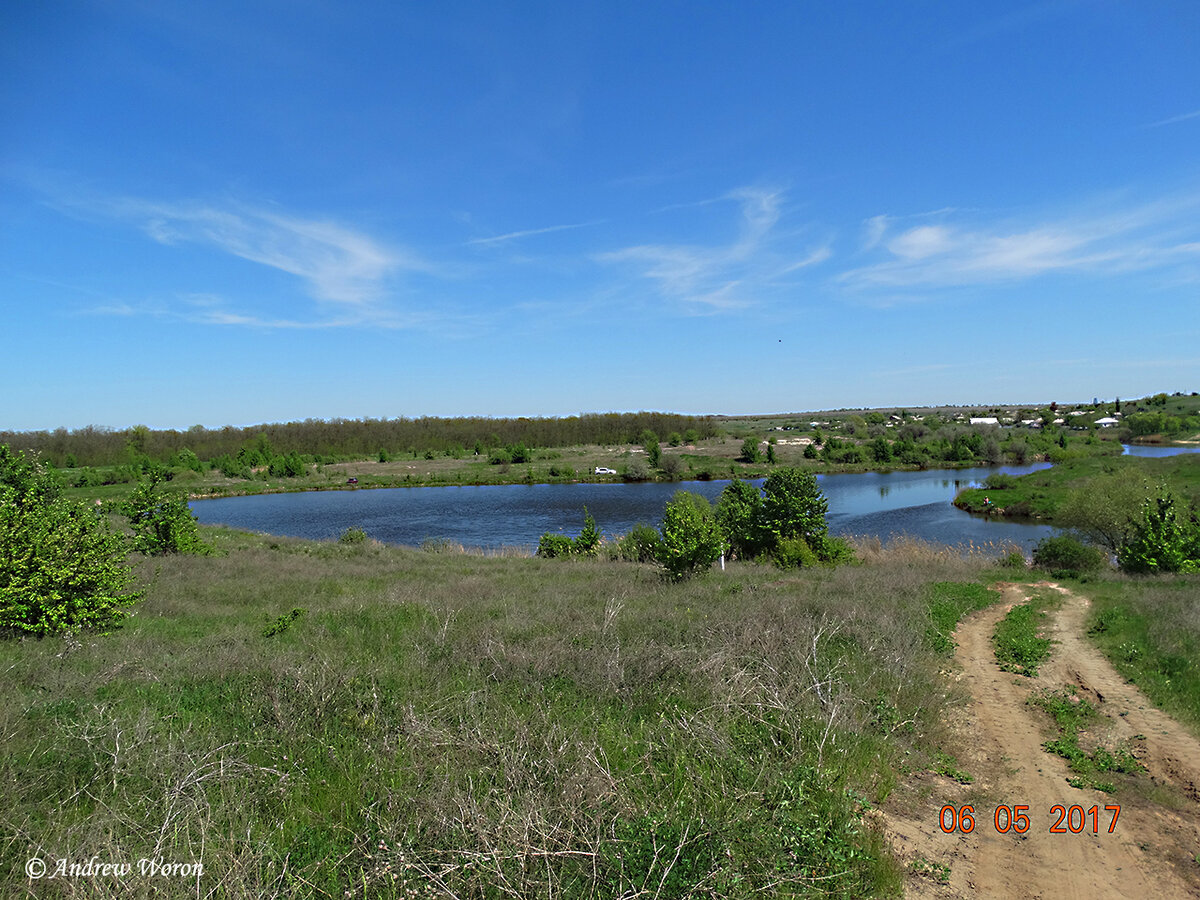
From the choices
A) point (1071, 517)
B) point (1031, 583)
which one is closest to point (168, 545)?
point (1031, 583)

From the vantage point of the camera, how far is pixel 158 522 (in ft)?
82.6

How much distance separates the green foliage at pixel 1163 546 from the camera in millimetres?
20641

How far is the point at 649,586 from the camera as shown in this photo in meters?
18.6

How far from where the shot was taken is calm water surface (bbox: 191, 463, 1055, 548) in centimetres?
4934

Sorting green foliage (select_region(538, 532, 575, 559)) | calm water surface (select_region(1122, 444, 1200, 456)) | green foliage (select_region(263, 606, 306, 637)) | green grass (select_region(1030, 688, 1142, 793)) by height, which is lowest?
calm water surface (select_region(1122, 444, 1200, 456))

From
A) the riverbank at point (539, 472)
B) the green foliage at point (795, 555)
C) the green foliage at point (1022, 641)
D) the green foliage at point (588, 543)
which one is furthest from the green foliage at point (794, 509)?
the riverbank at point (539, 472)

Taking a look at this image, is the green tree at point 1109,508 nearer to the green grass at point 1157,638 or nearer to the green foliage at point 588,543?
the green grass at point 1157,638

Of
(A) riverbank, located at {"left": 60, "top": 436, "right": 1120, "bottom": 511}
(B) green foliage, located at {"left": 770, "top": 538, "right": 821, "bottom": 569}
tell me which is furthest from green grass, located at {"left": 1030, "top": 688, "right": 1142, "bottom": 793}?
(A) riverbank, located at {"left": 60, "top": 436, "right": 1120, "bottom": 511}

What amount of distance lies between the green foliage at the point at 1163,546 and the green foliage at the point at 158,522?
37859 mm

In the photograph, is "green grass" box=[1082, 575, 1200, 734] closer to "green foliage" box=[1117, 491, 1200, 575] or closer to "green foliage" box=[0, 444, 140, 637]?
"green foliage" box=[1117, 491, 1200, 575]

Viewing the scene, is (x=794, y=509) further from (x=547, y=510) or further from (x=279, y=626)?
(x=547, y=510)

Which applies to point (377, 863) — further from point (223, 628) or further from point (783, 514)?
point (783, 514)

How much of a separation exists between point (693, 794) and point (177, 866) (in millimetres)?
3939

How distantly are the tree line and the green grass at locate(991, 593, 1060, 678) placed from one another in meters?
122
